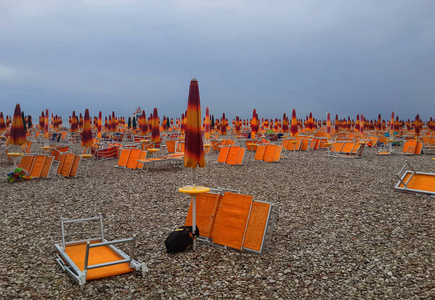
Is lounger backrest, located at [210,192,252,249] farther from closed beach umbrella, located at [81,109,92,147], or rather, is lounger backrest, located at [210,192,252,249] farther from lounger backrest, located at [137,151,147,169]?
lounger backrest, located at [137,151,147,169]

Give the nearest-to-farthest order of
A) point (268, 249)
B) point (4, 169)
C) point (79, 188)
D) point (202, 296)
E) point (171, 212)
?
point (202, 296) < point (268, 249) < point (171, 212) < point (79, 188) < point (4, 169)

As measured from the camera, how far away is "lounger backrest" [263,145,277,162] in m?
14.7

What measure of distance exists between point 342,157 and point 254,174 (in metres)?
6.83

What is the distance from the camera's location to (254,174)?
37.3ft

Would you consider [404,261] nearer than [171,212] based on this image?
Yes

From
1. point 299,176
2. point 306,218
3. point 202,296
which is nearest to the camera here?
point 202,296

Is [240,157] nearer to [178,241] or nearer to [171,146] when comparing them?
[171,146]

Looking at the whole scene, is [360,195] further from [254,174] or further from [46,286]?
[46,286]

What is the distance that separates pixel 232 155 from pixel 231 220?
29.6ft

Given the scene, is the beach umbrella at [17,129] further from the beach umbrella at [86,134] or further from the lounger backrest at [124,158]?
the lounger backrest at [124,158]

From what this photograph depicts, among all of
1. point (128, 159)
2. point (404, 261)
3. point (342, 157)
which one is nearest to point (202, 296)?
point (404, 261)

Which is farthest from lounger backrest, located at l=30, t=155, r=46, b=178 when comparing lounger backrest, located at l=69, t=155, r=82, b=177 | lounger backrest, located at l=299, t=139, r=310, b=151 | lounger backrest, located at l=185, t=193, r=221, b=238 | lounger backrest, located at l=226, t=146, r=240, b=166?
lounger backrest, located at l=299, t=139, r=310, b=151

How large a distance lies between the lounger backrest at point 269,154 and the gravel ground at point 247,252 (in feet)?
15.8

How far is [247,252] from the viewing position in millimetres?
4676
